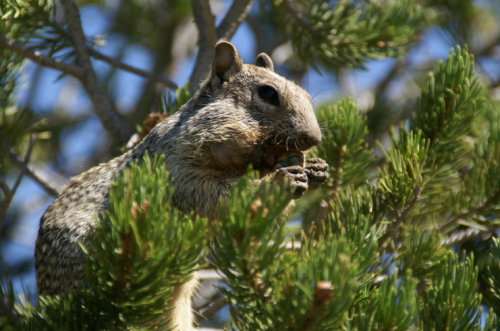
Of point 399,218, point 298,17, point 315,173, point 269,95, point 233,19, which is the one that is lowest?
point 399,218

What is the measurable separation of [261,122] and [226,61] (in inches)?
20.2

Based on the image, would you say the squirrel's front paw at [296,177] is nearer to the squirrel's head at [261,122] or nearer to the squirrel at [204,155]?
the squirrel at [204,155]

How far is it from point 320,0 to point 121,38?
9.67ft

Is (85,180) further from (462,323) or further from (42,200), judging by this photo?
(42,200)

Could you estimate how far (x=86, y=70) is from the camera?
2.56 m

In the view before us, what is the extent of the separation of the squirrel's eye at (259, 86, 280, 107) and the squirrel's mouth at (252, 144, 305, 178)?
22 centimetres

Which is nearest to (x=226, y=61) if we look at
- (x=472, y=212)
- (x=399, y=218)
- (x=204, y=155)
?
(x=204, y=155)

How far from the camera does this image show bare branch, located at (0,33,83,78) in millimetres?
2256

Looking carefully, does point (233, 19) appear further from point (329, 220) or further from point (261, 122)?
point (329, 220)

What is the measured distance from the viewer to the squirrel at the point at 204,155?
2131mm

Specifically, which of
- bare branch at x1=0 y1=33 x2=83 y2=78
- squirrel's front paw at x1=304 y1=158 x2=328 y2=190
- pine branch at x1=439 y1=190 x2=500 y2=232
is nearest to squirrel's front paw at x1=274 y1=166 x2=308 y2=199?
squirrel's front paw at x1=304 y1=158 x2=328 y2=190

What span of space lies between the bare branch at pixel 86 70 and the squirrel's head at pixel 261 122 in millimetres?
638

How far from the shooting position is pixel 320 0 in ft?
11.0

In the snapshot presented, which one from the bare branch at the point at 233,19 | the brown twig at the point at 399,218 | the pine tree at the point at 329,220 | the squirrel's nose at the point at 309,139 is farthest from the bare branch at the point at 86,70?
the brown twig at the point at 399,218
